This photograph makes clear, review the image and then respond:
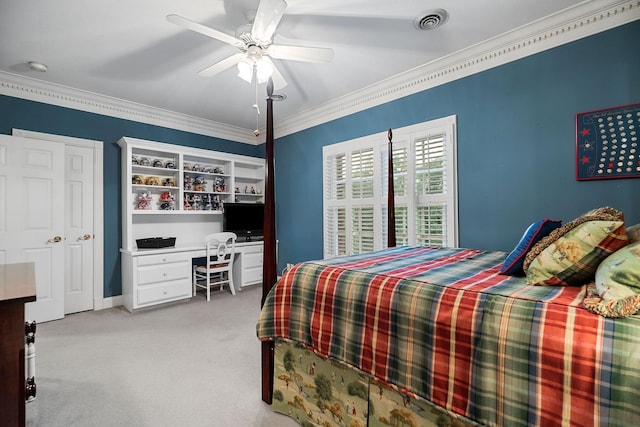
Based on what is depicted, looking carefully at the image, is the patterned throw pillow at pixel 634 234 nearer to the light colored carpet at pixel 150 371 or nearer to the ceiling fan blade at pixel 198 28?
the light colored carpet at pixel 150 371

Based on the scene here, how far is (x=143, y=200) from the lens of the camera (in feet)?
13.3

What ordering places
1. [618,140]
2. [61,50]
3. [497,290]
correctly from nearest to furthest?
1. [497,290]
2. [618,140]
3. [61,50]

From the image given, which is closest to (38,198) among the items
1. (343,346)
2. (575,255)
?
(343,346)

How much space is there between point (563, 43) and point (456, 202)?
147cm

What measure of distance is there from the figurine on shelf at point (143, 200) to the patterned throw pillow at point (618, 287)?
4499 millimetres

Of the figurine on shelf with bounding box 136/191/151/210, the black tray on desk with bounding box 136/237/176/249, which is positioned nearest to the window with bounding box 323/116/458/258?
the black tray on desk with bounding box 136/237/176/249

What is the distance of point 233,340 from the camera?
280cm

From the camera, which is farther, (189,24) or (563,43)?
(563,43)

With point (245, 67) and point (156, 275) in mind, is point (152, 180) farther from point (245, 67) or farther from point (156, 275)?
point (245, 67)

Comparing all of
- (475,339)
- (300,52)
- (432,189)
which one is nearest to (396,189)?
(432,189)

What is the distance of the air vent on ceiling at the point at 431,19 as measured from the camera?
226 cm

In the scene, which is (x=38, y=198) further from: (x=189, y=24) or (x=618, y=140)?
(x=618, y=140)

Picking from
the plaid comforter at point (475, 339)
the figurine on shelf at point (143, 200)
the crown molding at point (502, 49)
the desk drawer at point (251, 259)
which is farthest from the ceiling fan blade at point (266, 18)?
the desk drawer at point (251, 259)

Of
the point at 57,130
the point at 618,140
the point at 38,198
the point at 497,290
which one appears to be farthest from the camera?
the point at 57,130
